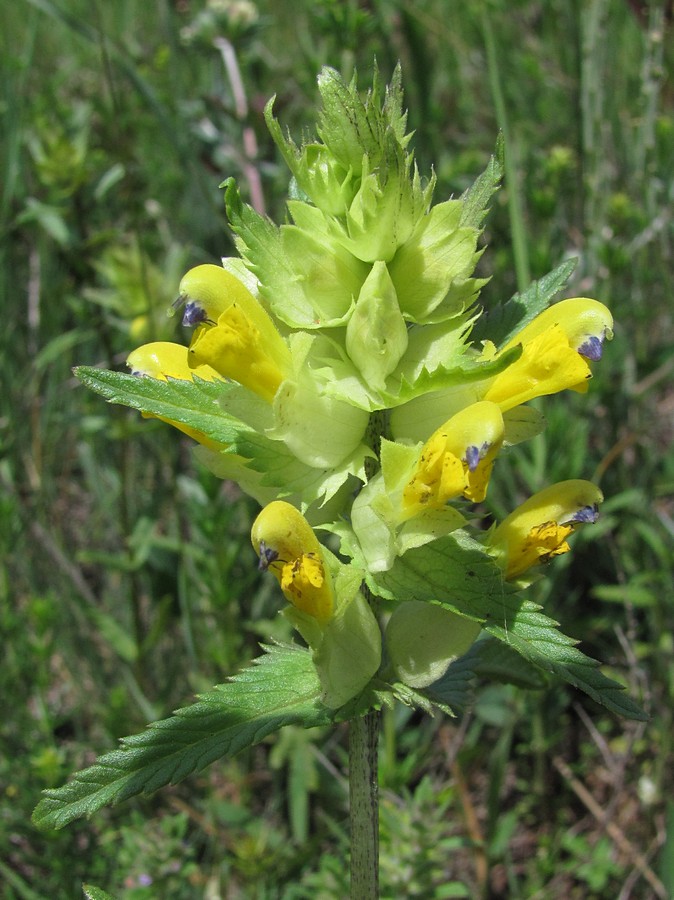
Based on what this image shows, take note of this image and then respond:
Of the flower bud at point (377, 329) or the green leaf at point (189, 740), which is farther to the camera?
the flower bud at point (377, 329)

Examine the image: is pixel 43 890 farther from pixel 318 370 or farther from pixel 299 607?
pixel 318 370

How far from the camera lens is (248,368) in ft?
3.92

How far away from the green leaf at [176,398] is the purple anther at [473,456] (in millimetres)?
335

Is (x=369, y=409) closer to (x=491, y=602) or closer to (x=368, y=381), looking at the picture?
(x=368, y=381)

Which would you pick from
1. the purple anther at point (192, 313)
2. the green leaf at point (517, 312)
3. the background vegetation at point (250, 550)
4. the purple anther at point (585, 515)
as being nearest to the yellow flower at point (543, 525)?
the purple anther at point (585, 515)

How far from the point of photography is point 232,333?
3.83ft

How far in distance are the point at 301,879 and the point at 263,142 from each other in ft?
8.35

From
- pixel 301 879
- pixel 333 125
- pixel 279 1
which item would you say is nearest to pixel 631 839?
pixel 301 879

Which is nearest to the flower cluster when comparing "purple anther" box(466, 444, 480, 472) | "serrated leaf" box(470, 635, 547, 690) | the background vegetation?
"purple anther" box(466, 444, 480, 472)

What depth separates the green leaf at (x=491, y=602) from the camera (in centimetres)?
107

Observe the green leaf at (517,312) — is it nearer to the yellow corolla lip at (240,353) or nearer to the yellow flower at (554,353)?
the yellow flower at (554,353)

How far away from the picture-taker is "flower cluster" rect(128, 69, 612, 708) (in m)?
1.14

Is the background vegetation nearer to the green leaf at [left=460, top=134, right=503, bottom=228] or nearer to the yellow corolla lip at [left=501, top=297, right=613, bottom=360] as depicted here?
the yellow corolla lip at [left=501, top=297, right=613, bottom=360]

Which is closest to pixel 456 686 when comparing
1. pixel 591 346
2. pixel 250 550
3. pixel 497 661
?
pixel 497 661
